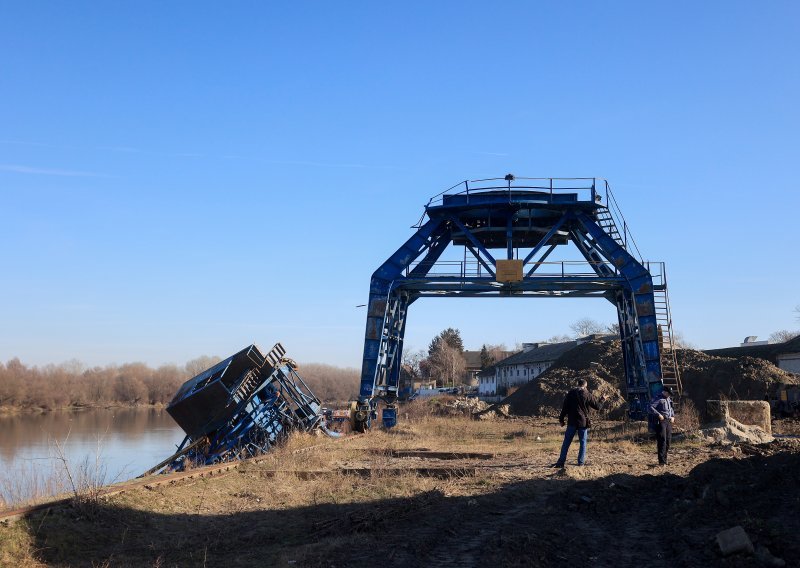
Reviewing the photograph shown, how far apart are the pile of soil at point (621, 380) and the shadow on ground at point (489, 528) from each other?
20833mm

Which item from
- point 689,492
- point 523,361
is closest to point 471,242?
point 689,492

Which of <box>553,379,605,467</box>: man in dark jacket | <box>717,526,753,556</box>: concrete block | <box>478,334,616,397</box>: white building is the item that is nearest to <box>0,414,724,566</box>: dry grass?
<box>553,379,605,467</box>: man in dark jacket

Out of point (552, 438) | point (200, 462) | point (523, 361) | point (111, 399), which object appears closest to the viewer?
point (200, 462)

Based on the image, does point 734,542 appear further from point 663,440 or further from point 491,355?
point 491,355

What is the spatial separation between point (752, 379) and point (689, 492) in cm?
2280

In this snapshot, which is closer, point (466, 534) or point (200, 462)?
point (466, 534)

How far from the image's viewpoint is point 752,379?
96.2 ft

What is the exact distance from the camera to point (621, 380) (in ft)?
117

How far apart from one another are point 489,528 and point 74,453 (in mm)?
25775

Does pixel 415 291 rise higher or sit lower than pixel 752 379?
higher

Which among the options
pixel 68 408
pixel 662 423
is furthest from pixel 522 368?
pixel 662 423

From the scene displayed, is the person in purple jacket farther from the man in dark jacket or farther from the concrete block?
the concrete block

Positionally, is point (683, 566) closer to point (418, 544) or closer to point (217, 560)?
point (418, 544)

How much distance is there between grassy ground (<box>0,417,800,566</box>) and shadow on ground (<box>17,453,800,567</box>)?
2 centimetres
